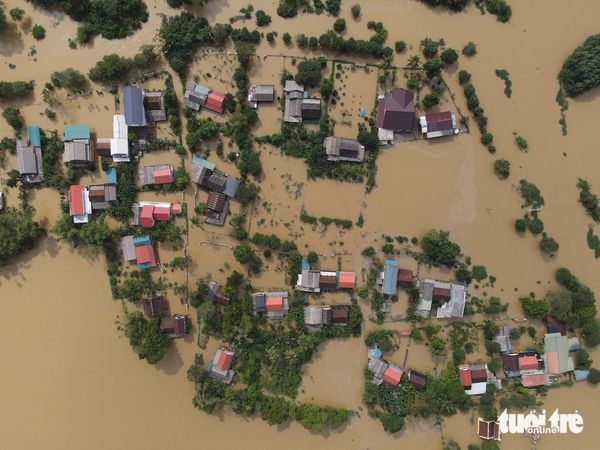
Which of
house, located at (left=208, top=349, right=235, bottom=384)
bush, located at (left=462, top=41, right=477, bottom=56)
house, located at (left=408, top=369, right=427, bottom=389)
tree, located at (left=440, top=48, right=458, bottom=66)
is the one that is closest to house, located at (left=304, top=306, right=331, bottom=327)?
house, located at (left=208, top=349, right=235, bottom=384)

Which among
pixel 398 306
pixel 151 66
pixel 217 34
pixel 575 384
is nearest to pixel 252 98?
pixel 217 34

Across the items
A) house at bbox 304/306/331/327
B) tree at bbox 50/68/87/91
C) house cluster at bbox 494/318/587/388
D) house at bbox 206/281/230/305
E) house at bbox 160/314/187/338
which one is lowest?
house cluster at bbox 494/318/587/388

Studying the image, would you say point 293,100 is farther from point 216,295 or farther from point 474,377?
point 474,377

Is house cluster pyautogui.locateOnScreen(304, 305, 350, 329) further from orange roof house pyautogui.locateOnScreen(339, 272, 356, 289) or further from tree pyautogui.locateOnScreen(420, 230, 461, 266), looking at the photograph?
tree pyautogui.locateOnScreen(420, 230, 461, 266)

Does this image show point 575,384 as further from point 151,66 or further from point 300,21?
point 151,66

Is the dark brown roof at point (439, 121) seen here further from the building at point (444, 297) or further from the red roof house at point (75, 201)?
the red roof house at point (75, 201)

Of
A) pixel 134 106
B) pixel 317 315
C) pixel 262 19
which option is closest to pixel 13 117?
pixel 134 106
